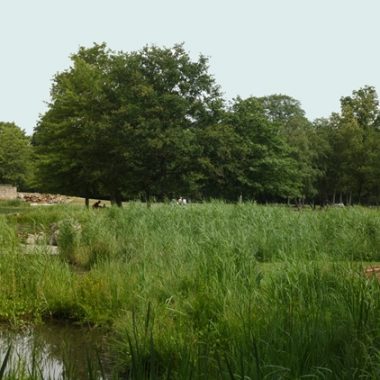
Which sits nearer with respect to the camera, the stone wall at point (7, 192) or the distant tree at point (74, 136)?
the distant tree at point (74, 136)

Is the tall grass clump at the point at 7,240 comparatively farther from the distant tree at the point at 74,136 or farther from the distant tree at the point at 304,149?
the distant tree at the point at 304,149

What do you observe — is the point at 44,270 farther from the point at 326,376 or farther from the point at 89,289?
the point at 326,376

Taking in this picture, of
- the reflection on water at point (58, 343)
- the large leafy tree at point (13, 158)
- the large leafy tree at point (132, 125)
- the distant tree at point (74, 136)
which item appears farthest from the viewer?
the large leafy tree at point (13, 158)

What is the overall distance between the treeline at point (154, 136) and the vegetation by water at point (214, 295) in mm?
18360

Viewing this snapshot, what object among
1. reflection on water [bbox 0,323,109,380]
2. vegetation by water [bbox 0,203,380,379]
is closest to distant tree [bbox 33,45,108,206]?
vegetation by water [bbox 0,203,380,379]

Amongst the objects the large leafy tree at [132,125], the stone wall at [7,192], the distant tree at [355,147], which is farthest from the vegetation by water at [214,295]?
the stone wall at [7,192]

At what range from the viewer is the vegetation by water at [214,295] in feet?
12.1

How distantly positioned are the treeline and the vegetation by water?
18360mm

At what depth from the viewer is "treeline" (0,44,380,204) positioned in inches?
1222

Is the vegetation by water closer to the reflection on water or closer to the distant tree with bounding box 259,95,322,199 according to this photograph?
the reflection on water

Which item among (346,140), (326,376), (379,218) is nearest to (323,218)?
(379,218)

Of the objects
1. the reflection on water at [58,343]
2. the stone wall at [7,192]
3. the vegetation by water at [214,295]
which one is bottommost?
the reflection on water at [58,343]

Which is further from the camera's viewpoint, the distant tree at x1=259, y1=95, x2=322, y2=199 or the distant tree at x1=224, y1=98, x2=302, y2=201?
the distant tree at x1=259, y1=95, x2=322, y2=199

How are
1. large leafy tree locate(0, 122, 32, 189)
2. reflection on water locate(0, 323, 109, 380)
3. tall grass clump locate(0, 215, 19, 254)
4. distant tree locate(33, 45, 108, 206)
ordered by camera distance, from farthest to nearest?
1. large leafy tree locate(0, 122, 32, 189)
2. distant tree locate(33, 45, 108, 206)
3. tall grass clump locate(0, 215, 19, 254)
4. reflection on water locate(0, 323, 109, 380)
